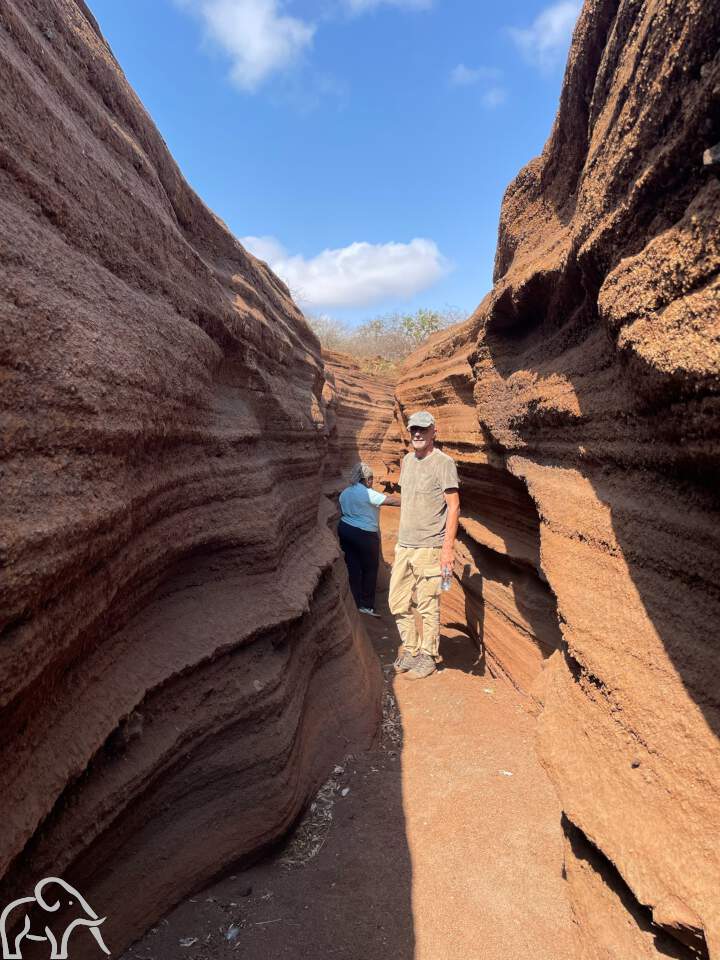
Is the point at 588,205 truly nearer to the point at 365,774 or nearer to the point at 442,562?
the point at 442,562

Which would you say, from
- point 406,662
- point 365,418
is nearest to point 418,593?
point 406,662

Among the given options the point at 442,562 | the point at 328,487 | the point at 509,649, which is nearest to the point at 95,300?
the point at 442,562

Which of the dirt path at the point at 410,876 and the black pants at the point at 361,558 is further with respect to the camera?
the black pants at the point at 361,558

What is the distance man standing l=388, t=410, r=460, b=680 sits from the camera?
4.13 meters

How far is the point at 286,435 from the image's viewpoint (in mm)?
3773

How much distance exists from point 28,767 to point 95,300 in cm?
143

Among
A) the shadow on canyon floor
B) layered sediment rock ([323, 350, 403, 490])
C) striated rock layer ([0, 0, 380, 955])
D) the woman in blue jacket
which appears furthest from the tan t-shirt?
layered sediment rock ([323, 350, 403, 490])

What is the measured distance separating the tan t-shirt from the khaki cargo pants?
111 mm

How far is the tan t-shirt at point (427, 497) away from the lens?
415 centimetres

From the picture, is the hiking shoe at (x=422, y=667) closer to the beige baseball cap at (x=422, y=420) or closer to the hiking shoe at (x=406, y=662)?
the hiking shoe at (x=406, y=662)

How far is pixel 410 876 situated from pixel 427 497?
8.40 ft
